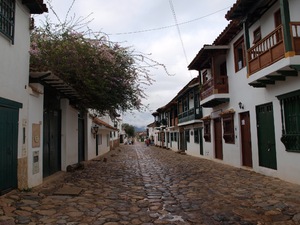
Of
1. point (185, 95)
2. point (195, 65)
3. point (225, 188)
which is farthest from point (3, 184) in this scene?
point (185, 95)

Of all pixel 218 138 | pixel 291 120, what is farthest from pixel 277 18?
pixel 218 138

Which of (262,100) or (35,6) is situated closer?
(35,6)

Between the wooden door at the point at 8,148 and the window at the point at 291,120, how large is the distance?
740 cm

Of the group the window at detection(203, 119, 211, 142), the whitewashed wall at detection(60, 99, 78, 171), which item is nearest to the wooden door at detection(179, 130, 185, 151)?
the window at detection(203, 119, 211, 142)

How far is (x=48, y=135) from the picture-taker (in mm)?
10156

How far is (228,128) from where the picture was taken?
46.6 feet

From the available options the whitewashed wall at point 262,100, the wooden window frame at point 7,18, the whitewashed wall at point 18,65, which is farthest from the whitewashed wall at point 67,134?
the whitewashed wall at point 262,100

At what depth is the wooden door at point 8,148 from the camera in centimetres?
613

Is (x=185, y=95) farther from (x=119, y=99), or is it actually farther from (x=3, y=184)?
(x=3, y=184)

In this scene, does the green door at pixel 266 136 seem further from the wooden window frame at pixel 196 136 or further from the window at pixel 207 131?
the wooden window frame at pixel 196 136

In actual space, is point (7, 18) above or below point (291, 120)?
above

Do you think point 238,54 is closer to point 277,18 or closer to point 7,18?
point 277,18

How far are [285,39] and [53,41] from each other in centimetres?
750

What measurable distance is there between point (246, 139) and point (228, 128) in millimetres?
2079
